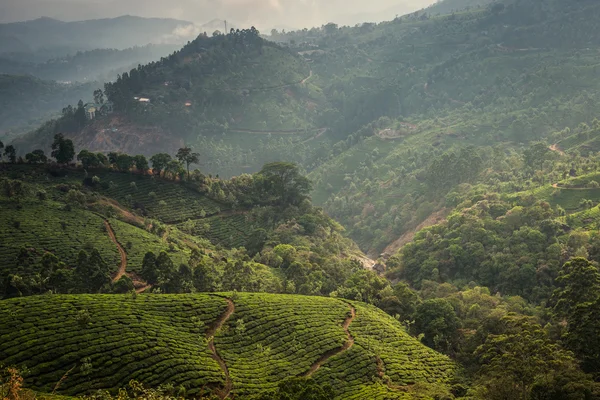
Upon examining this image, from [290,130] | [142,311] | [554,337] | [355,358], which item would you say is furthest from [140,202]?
[290,130]

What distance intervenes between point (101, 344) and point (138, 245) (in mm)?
28628

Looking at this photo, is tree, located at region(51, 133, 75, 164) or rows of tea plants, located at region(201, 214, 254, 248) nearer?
tree, located at region(51, 133, 75, 164)

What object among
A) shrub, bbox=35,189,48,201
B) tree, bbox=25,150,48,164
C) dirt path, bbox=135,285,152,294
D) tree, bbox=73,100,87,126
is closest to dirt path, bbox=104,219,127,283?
dirt path, bbox=135,285,152,294

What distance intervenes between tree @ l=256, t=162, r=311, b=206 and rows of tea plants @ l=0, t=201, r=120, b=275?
115 ft

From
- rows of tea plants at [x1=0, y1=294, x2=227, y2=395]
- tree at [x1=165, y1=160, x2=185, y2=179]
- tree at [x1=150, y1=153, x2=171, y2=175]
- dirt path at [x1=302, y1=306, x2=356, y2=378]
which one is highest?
tree at [x1=150, y1=153, x2=171, y2=175]

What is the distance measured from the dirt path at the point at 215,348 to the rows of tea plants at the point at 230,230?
1260 inches

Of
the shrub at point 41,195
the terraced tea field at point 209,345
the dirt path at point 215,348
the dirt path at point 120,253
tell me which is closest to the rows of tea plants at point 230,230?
the dirt path at point 120,253

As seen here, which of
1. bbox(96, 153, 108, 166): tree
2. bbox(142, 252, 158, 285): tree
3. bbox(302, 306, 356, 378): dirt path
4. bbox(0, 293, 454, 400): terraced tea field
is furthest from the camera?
bbox(96, 153, 108, 166): tree

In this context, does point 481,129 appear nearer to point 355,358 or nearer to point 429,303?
point 429,303

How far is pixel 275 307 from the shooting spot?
50500 millimetres

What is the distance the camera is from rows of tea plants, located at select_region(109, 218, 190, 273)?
6108 centimetres

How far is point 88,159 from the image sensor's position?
81562 mm

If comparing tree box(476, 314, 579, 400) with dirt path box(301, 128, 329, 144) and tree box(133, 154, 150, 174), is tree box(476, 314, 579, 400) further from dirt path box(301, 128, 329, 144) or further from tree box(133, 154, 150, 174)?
dirt path box(301, 128, 329, 144)

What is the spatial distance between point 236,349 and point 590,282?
1441 inches
